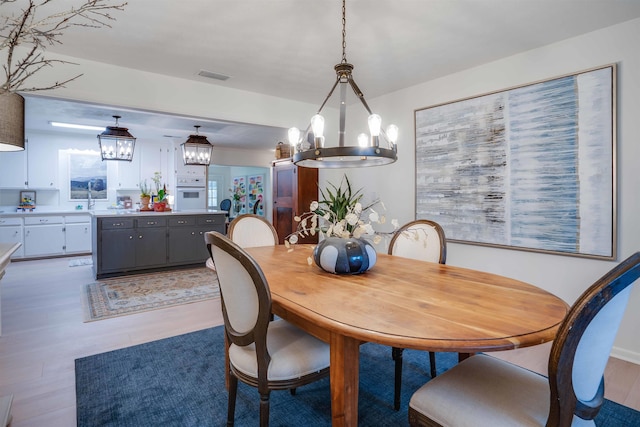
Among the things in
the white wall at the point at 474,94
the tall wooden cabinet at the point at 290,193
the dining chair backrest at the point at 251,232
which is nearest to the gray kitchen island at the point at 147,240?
the tall wooden cabinet at the point at 290,193

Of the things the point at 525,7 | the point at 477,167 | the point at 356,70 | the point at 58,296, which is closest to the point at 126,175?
the point at 58,296

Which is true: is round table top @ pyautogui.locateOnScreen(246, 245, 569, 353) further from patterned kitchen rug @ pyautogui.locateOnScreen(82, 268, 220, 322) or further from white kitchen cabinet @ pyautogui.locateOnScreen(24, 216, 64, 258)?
white kitchen cabinet @ pyautogui.locateOnScreen(24, 216, 64, 258)

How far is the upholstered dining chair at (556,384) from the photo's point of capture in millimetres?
875

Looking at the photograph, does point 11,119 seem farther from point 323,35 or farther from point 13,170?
point 13,170

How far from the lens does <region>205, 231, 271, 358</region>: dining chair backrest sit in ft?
4.31

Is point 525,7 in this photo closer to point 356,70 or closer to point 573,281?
point 356,70

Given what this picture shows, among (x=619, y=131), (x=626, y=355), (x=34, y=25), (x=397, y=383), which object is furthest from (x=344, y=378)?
(x=619, y=131)

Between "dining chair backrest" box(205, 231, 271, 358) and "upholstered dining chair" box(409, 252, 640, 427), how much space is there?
63cm

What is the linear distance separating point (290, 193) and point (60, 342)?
2.94 m

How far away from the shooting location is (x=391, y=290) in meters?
1.51

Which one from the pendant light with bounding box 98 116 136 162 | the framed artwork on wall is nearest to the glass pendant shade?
the pendant light with bounding box 98 116 136 162

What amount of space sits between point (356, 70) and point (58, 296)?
4.22 metres

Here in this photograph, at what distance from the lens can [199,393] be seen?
2037mm

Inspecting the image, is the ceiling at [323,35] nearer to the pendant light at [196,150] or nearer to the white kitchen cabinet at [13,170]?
the pendant light at [196,150]
